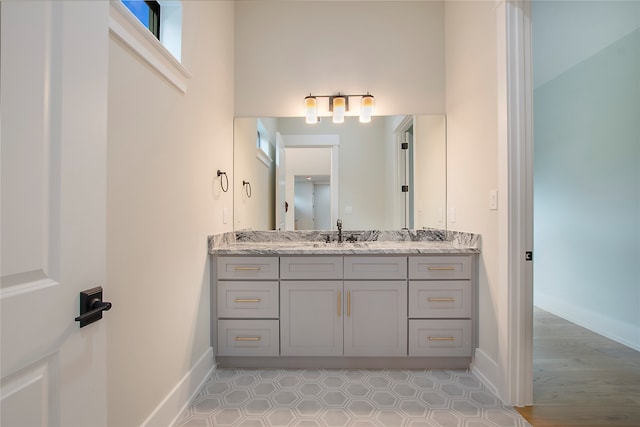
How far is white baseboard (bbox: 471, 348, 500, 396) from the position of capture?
5.89ft

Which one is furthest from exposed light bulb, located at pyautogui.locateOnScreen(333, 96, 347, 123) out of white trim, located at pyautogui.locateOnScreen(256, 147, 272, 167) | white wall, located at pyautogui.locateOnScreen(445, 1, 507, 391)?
white wall, located at pyautogui.locateOnScreen(445, 1, 507, 391)

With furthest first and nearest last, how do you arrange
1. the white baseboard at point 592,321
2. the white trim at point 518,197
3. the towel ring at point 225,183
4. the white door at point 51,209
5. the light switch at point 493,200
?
the white baseboard at point 592,321 < the towel ring at point 225,183 < the light switch at point 493,200 < the white trim at point 518,197 < the white door at point 51,209

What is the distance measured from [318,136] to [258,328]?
1.67 meters

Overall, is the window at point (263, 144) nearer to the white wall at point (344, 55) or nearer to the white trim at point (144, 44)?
the white wall at point (344, 55)

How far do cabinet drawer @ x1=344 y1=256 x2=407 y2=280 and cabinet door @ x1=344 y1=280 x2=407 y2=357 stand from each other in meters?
0.06

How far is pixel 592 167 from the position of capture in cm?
280

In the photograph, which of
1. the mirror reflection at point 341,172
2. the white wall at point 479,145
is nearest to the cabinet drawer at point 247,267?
the mirror reflection at point 341,172

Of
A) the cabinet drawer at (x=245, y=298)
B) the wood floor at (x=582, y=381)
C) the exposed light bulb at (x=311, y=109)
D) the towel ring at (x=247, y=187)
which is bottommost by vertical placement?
the wood floor at (x=582, y=381)

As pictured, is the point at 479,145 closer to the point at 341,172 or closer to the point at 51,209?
the point at 341,172

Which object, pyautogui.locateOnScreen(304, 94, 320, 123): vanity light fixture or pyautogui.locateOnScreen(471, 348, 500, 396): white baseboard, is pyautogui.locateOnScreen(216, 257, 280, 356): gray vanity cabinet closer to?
pyautogui.locateOnScreen(304, 94, 320, 123): vanity light fixture

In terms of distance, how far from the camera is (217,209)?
7.01 feet

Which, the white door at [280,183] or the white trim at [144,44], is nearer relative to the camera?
the white trim at [144,44]

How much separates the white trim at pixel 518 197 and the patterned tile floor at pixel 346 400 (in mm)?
249

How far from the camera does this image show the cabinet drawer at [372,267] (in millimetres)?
2059
